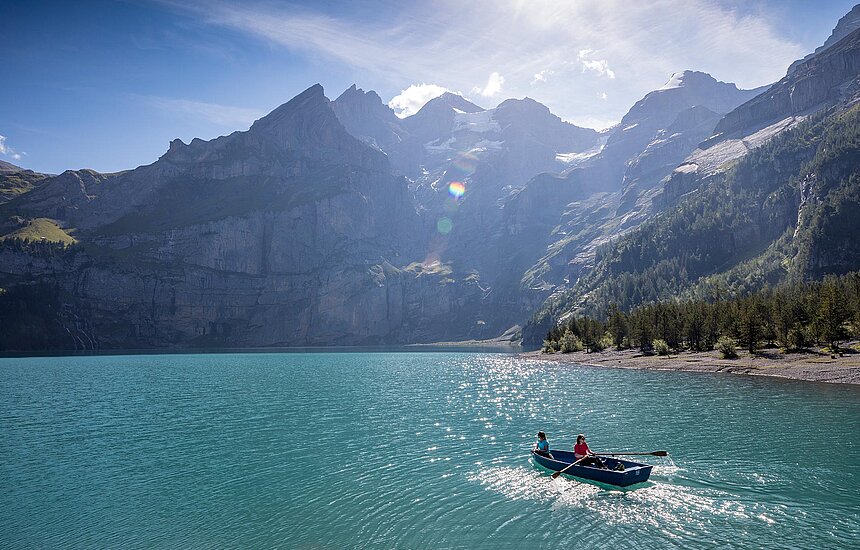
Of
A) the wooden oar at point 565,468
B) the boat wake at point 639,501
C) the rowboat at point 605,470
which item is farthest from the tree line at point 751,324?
the wooden oar at point 565,468

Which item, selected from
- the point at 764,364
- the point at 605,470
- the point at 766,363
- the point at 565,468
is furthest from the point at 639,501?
the point at 766,363

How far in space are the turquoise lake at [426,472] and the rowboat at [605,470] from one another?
1.01m

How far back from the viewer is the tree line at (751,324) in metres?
104

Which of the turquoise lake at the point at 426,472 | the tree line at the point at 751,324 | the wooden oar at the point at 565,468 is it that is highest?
the tree line at the point at 751,324

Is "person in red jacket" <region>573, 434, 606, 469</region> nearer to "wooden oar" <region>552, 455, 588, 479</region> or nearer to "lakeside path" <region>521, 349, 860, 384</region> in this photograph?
"wooden oar" <region>552, 455, 588, 479</region>

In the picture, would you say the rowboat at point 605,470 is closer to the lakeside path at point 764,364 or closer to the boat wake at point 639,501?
the boat wake at point 639,501

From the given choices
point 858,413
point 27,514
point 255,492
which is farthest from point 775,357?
point 27,514

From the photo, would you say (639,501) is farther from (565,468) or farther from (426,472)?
(426,472)

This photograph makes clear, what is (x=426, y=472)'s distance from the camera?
38875 mm

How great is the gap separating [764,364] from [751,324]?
49.3 ft

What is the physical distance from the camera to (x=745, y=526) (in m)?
27.4

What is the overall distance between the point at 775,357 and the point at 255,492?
110075 mm

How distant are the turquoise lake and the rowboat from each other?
3.30 ft

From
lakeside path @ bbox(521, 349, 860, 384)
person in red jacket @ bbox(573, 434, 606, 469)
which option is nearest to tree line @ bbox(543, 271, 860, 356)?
lakeside path @ bbox(521, 349, 860, 384)
